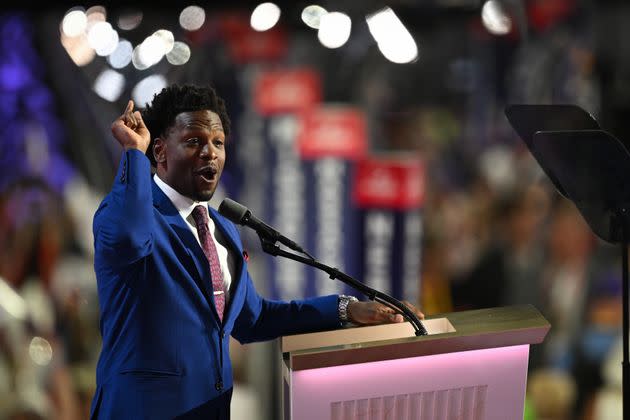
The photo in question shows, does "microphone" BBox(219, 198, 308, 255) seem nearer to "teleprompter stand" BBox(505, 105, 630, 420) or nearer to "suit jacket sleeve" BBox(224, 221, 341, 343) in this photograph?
"suit jacket sleeve" BBox(224, 221, 341, 343)

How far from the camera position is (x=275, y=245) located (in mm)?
1854

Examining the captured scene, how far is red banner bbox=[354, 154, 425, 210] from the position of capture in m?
4.24

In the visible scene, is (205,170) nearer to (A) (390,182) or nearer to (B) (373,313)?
(B) (373,313)

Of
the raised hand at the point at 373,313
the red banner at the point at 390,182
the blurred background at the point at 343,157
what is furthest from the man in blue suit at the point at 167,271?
the red banner at the point at 390,182

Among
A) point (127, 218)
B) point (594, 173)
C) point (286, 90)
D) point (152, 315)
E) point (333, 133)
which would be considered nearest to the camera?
point (127, 218)

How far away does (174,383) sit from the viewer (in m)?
1.77

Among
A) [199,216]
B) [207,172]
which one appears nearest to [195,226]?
[199,216]

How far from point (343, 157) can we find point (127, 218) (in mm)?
2705

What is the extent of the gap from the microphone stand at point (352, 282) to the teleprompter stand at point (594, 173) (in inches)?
21.8

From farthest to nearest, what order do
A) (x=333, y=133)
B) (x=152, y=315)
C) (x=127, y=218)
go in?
(x=333, y=133), (x=152, y=315), (x=127, y=218)

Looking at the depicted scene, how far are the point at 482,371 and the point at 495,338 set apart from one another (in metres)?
0.09

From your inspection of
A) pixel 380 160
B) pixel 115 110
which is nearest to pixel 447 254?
pixel 380 160

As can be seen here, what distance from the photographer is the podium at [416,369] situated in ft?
5.86

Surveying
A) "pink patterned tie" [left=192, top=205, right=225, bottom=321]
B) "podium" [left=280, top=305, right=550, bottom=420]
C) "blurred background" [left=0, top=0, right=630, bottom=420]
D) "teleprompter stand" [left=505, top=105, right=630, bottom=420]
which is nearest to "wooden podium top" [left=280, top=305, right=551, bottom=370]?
"podium" [left=280, top=305, right=550, bottom=420]
